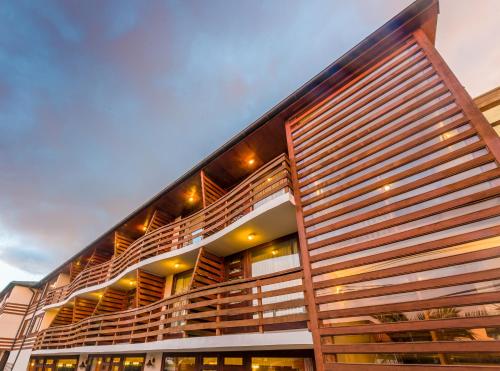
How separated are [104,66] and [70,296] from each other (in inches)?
913

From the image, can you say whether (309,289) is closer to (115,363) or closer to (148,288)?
(148,288)

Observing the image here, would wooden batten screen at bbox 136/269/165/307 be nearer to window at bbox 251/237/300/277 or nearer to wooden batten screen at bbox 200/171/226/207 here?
wooden batten screen at bbox 200/171/226/207

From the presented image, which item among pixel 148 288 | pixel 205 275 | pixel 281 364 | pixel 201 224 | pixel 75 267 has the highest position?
pixel 75 267

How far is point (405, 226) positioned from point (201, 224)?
7.56 m

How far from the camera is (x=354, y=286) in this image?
15.2ft

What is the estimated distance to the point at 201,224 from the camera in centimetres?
984

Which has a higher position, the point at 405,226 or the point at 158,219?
the point at 158,219

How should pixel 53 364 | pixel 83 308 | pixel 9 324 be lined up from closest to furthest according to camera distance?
pixel 53 364
pixel 83 308
pixel 9 324

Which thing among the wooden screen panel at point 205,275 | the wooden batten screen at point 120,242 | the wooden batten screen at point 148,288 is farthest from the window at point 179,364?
the wooden batten screen at point 120,242

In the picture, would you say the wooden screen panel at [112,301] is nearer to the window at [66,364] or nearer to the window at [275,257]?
the window at [66,364]

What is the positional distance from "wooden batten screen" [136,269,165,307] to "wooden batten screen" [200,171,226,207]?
5.56m

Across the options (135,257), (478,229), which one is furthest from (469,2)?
(135,257)

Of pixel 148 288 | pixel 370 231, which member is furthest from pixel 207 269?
pixel 370 231

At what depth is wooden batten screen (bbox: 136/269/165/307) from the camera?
11547mm
